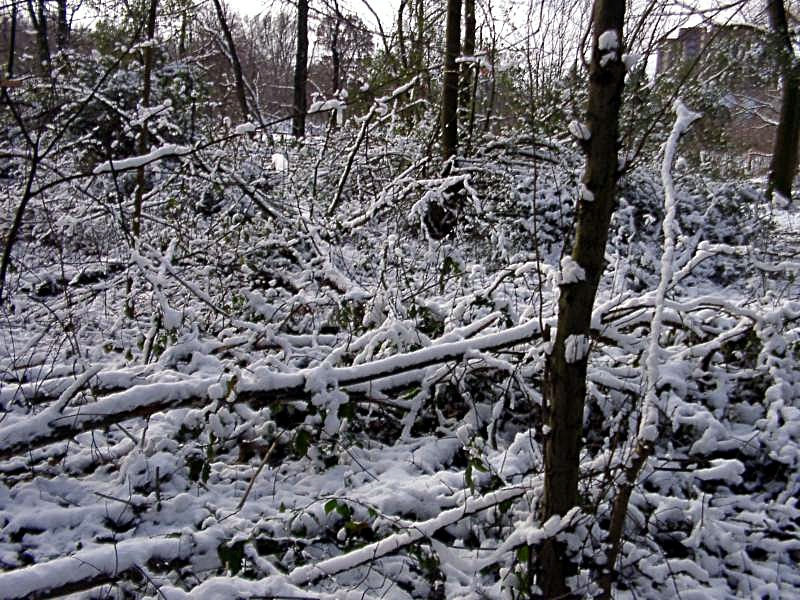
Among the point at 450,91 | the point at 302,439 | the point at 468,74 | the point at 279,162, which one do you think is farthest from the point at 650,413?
the point at 279,162

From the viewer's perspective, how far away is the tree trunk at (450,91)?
266 inches

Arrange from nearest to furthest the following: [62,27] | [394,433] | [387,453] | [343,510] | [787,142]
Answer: [343,510] → [387,453] → [394,433] → [62,27] → [787,142]

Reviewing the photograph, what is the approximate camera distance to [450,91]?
6875 millimetres

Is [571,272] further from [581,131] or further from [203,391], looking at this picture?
[203,391]

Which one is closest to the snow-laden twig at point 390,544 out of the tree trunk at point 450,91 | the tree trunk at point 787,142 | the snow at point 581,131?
the snow at point 581,131

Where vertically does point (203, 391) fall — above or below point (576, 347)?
below

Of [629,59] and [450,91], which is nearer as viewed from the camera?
[629,59]

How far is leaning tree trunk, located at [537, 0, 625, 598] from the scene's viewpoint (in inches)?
62.9

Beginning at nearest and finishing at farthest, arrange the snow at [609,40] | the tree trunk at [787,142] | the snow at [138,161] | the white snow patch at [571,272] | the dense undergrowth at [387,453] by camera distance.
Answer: the snow at [609,40], the white snow patch at [571,272], the dense undergrowth at [387,453], the snow at [138,161], the tree trunk at [787,142]

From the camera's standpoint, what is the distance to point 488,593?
2.08 m

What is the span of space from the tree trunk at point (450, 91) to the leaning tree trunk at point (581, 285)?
526 centimetres

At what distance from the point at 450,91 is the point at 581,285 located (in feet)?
18.6

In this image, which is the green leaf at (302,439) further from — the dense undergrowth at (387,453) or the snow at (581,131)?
the snow at (581,131)

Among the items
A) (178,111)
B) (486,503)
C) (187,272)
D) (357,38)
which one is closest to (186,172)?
(187,272)
